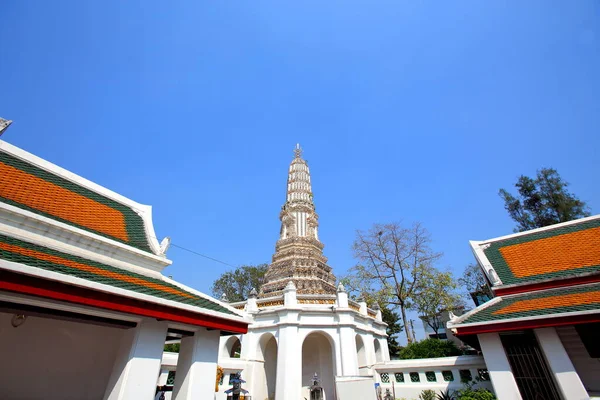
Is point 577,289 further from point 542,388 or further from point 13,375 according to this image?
point 13,375

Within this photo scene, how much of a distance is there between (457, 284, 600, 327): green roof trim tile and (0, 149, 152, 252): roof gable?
984 centimetres

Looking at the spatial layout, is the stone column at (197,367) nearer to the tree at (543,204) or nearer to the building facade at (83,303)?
the building facade at (83,303)

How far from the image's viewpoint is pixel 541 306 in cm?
773

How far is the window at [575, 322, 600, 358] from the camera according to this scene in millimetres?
7664

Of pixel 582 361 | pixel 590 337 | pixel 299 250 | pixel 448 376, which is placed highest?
pixel 299 250

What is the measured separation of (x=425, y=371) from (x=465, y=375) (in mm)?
1510

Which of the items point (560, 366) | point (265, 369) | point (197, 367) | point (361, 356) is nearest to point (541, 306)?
point (560, 366)

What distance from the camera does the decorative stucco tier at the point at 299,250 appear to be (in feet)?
61.3

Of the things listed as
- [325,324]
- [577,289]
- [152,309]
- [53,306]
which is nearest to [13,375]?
[53,306]

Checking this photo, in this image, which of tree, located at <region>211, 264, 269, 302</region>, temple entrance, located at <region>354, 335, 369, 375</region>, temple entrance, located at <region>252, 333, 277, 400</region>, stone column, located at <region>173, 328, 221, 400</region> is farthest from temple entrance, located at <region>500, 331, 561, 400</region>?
tree, located at <region>211, 264, 269, 302</region>

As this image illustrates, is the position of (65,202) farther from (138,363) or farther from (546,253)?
(546,253)

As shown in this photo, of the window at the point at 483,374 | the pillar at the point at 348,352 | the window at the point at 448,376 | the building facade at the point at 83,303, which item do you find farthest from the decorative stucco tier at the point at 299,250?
the building facade at the point at 83,303

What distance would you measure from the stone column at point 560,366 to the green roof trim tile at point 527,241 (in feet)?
9.15

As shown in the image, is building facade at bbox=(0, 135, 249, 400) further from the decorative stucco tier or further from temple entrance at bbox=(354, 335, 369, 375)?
the decorative stucco tier
